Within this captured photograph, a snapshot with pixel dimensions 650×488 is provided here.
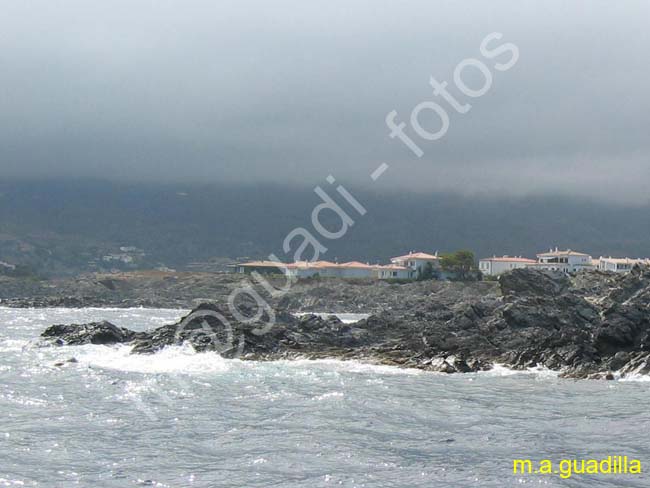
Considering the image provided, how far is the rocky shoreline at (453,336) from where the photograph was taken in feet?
125

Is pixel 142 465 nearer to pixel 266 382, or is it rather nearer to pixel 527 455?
pixel 527 455

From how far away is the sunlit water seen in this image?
17.5 m

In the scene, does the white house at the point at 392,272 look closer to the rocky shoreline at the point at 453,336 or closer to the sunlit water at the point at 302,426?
the rocky shoreline at the point at 453,336

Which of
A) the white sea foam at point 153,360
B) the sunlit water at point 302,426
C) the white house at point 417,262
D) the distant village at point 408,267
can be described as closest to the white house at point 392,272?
the distant village at point 408,267

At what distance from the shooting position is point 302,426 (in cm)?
2278

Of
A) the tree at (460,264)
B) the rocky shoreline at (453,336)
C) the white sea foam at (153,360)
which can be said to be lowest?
the white sea foam at (153,360)

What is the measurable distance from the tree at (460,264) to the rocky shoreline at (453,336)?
74.5m

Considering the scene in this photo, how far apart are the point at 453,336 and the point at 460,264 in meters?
90.0

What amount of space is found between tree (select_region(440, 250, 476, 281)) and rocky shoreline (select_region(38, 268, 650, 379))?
2934 inches

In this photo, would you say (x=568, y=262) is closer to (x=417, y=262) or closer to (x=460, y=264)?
(x=417, y=262)

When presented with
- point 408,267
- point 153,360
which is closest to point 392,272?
point 408,267

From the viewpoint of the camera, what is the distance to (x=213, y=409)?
83.6ft

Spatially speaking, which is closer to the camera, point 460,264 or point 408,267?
point 460,264

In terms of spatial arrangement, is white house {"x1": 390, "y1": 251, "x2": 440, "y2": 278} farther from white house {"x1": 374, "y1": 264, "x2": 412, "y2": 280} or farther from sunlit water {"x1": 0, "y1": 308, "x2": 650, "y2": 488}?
sunlit water {"x1": 0, "y1": 308, "x2": 650, "y2": 488}
